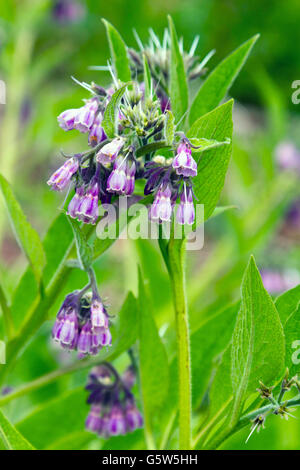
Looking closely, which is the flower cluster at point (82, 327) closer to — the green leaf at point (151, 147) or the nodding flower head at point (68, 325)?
the nodding flower head at point (68, 325)

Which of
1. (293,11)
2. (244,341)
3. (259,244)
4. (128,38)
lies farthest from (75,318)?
(293,11)

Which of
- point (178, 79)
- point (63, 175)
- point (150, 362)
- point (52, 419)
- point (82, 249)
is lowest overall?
point (52, 419)

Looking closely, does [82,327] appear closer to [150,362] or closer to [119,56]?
[150,362]

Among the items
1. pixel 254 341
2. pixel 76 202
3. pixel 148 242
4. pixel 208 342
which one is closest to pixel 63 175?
pixel 76 202

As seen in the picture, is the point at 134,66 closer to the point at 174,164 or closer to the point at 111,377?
the point at 174,164

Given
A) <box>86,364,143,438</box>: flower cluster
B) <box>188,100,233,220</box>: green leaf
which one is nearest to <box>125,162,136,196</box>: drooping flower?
<box>188,100,233,220</box>: green leaf

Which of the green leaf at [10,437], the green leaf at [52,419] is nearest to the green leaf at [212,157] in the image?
the green leaf at [10,437]
